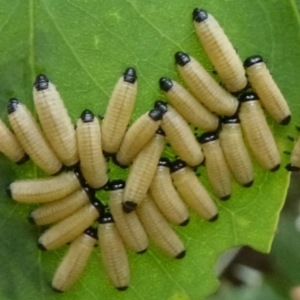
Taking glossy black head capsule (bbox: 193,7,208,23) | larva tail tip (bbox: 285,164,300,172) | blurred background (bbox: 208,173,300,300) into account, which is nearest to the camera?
glossy black head capsule (bbox: 193,7,208,23)

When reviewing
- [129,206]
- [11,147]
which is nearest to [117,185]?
[129,206]

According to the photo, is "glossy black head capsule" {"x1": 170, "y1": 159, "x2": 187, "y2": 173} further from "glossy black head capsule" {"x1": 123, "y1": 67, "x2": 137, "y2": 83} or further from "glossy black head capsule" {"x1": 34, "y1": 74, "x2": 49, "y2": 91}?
"glossy black head capsule" {"x1": 34, "y1": 74, "x2": 49, "y2": 91}

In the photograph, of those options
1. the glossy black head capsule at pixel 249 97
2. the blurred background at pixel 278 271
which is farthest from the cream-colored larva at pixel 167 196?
the blurred background at pixel 278 271

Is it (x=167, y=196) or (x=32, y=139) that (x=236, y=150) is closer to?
(x=167, y=196)

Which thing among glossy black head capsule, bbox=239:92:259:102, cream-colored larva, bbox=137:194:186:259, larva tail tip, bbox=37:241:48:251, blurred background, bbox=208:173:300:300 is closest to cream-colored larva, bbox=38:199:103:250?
larva tail tip, bbox=37:241:48:251

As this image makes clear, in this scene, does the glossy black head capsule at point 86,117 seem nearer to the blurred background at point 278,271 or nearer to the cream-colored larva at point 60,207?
the cream-colored larva at point 60,207

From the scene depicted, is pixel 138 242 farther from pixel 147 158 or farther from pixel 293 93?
pixel 293 93
